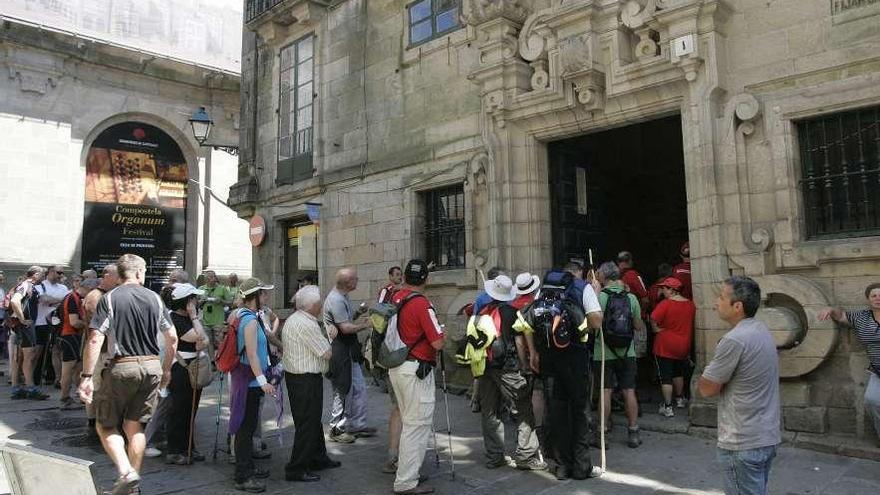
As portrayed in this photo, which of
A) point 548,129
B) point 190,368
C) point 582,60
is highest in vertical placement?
point 582,60

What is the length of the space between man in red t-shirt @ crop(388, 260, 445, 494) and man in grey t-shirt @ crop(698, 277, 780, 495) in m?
2.31

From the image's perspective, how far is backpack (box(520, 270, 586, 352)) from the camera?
17.3ft

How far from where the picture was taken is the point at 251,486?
5.11 meters

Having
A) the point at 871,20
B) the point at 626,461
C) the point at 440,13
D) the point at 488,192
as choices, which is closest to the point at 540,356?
the point at 626,461

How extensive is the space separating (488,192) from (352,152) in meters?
3.52

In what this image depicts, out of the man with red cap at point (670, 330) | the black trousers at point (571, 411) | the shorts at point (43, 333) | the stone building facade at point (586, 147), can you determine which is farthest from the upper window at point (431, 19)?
the shorts at point (43, 333)

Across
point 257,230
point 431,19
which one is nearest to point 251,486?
point 431,19

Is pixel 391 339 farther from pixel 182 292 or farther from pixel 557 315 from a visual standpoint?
pixel 182 292

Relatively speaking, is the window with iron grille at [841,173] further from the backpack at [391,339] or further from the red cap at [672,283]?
the backpack at [391,339]

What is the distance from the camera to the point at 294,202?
1284cm

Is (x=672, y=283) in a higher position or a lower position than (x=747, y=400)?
higher

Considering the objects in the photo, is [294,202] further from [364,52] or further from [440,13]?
[440,13]

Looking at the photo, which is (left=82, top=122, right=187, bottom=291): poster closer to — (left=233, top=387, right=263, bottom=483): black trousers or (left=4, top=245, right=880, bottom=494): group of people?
(left=4, top=245, right=880, bottom=494): group of people

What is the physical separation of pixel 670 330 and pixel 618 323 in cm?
114
